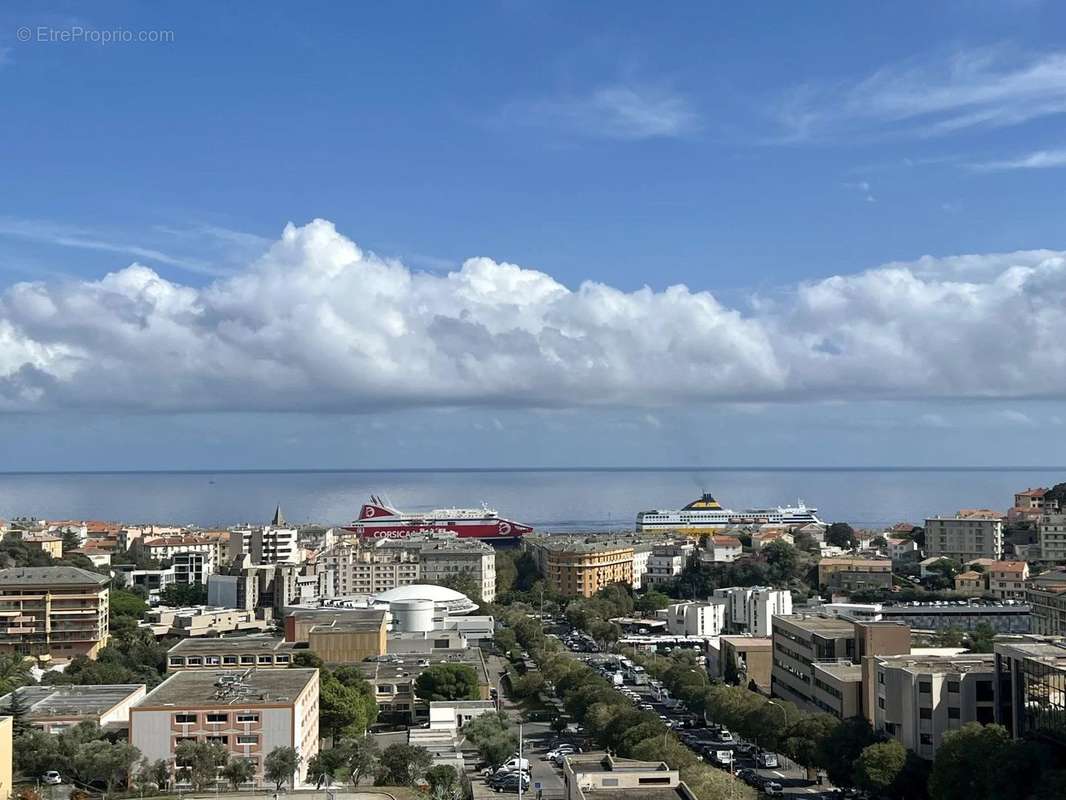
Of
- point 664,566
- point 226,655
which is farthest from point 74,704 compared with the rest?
point 664,566

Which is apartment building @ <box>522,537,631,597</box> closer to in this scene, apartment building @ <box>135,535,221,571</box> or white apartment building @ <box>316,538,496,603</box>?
white apartment building @ <box>316,538,496,603</box>

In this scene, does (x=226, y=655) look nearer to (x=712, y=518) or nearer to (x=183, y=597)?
(x=183, y=597)

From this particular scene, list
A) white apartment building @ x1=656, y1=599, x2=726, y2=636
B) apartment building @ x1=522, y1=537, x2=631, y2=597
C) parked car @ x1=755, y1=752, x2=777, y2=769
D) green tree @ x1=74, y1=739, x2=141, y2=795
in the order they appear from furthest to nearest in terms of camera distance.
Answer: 1. apartment building @ x1=522, y1=537, x2=631, y2=597
2. white apartment building @ x1=656, y1=599, x2=726, y2=636
3. parked car @ x1=755, y1=752, x2=777, y2=769
4. green tree @ x1=74, y1=739, x2=141, y2=795

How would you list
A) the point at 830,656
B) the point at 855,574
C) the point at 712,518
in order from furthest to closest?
the point at 712,518 < the point at 855,574 < the point at 830,656

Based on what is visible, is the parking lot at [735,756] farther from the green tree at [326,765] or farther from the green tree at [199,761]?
the green tree at [199,761]

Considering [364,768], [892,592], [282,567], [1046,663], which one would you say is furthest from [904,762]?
[282,567]

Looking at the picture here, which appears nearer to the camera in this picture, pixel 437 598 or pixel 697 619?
pixel 697 619

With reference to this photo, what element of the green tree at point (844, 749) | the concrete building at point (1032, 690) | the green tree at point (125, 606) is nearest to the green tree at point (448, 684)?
the green tree at point (844, 749)

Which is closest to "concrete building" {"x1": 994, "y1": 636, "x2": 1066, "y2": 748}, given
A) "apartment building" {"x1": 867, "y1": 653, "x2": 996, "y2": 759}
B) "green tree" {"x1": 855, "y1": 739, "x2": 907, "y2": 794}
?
"apartment building" {"x1": 867, "y1": 653, "x2": 996, "y2": 759}
